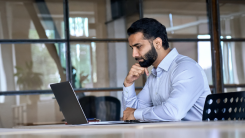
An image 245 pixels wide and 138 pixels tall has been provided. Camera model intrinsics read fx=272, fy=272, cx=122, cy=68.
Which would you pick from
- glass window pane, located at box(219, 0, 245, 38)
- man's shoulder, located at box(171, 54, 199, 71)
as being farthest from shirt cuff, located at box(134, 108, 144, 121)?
glass window pane, located at box(219, 0, 245, 38)

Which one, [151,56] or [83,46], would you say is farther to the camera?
[83,46]

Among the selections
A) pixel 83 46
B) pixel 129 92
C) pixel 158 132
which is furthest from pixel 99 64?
pixel 158 132

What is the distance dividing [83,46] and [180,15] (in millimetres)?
1654

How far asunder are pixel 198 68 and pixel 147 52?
0.50 m

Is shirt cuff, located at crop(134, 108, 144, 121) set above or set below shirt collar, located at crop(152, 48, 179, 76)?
below

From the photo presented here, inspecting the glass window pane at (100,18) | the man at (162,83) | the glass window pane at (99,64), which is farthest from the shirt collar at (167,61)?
the glass window pane at (100,18)

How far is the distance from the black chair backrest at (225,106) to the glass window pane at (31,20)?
3023 mm

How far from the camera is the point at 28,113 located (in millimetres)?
3928

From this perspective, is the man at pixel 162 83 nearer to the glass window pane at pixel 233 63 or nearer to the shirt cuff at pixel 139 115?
the shirt cuff at pixel 139 115

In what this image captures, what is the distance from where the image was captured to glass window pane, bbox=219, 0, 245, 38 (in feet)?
14.9

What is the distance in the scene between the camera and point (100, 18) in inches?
163

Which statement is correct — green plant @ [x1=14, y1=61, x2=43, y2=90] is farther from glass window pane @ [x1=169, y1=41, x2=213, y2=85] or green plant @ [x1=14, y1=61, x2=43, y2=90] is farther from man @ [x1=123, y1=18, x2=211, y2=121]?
glass window pane @ [x1=169, y1=41, x2=213, y2=85]

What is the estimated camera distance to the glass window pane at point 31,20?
394 centimetres

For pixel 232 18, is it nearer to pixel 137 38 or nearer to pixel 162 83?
pixel 137 38
